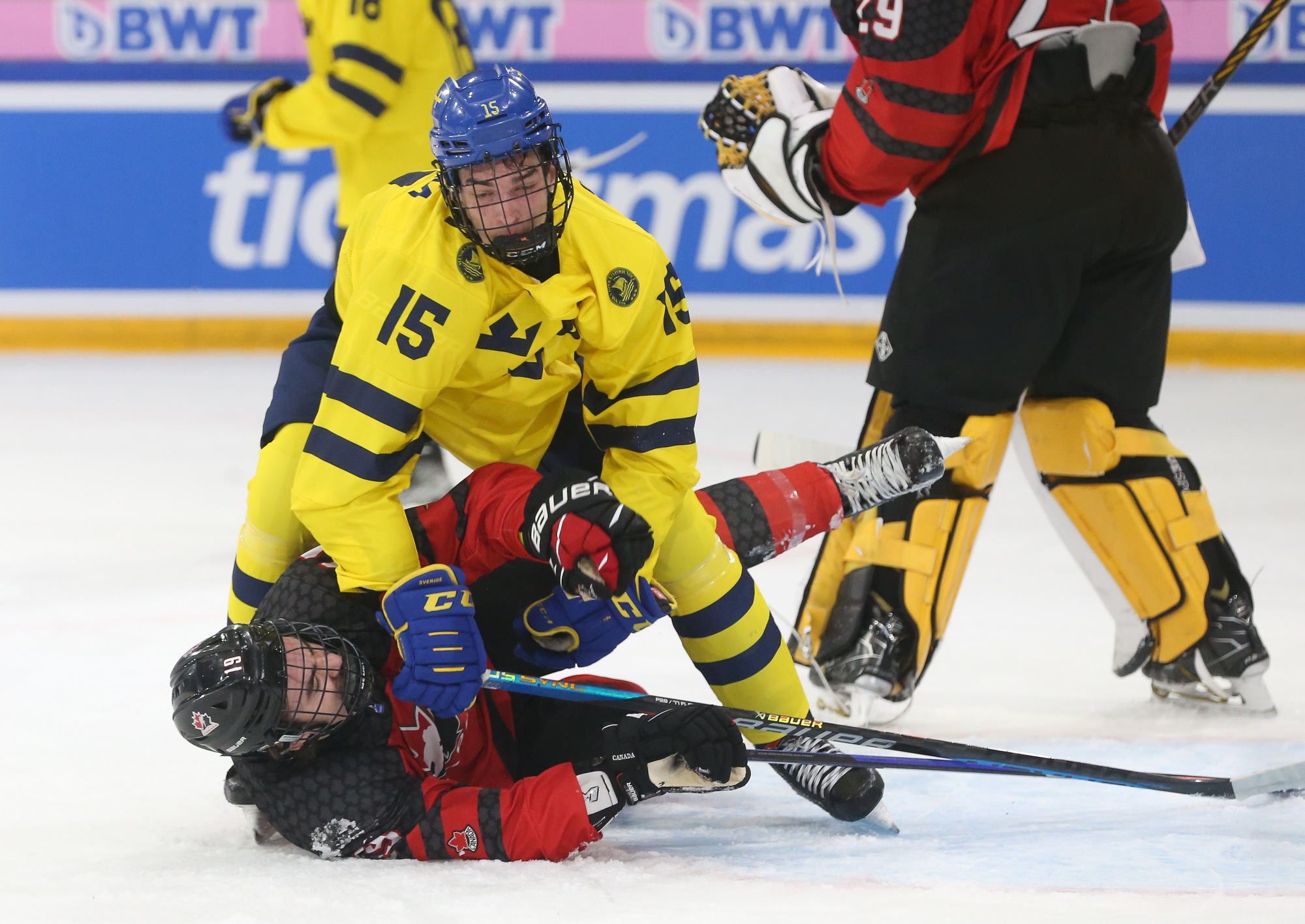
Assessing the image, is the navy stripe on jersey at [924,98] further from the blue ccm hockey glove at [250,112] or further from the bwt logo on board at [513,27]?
the bwt logo on board at [513,27]

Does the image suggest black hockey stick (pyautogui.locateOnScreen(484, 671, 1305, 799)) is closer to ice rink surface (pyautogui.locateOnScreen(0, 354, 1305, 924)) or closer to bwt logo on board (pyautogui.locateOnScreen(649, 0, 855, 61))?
ice rink surface (pyautogui.locateOnScreen(0, 354, 1305, 924))

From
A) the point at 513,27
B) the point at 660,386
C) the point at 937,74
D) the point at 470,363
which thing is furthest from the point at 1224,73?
the point at 513,27

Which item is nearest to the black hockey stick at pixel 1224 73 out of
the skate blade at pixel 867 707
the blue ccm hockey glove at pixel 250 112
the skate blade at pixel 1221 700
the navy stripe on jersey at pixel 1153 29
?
the navy stripe on jersey at pixel 1153 29

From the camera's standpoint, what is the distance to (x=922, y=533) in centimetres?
270

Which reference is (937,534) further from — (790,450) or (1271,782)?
(1271,782)

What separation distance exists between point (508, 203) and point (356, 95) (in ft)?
7.27

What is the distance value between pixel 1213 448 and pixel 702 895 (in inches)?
137

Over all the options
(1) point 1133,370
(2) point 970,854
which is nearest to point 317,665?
(2) point 970,854

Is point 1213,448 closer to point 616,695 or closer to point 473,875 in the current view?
point 616,695

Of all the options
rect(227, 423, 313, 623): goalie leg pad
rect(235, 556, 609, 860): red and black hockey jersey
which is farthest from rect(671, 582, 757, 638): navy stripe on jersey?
rect(227, 423, 313, 623): goalie leg pad

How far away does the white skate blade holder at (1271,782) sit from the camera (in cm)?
215

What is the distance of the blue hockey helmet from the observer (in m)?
2.04

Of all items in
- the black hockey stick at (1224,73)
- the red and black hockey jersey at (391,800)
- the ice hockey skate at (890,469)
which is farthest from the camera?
the black hockey stick at (1224,73)

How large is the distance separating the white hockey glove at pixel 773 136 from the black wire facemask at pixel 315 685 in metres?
1.22
